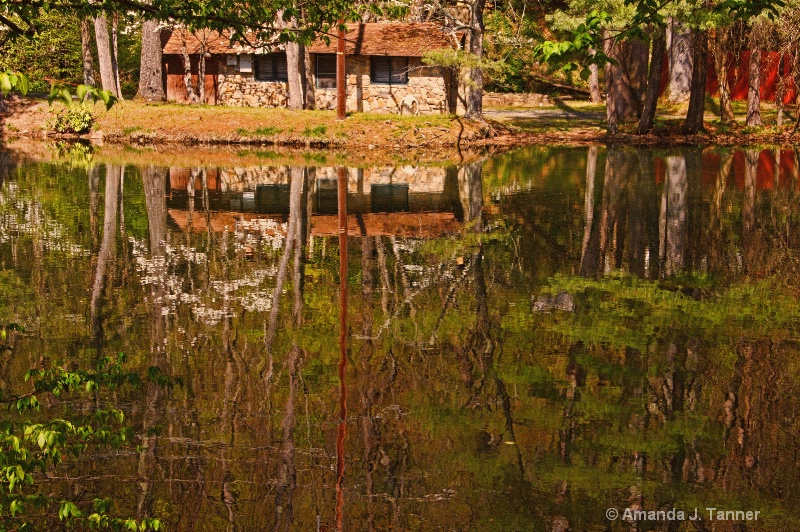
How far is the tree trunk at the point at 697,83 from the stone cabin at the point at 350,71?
1000 cm

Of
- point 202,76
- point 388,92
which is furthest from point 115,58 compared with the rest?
point 388,92

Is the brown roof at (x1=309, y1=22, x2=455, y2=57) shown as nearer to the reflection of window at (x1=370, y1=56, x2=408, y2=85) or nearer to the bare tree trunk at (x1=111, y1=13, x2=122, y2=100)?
the reflection of window at (x1=370, y1=56, x2=408, y2=85)

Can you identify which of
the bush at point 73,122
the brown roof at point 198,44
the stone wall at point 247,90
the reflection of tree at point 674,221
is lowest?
the reflection of tree at point 674,221

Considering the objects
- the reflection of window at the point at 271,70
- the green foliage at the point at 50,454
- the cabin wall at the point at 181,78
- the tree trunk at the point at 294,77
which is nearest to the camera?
the green foliage at the point at 50,454

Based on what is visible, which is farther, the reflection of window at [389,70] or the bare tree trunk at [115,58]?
the bare tree trunk at [115,58]

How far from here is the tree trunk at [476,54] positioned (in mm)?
37156

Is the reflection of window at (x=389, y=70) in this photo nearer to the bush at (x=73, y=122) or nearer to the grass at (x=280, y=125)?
the grass at (x=280, y=125)

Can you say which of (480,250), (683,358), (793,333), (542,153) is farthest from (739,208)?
(542,153)

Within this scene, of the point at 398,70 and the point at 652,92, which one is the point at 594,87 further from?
the point at 652,92

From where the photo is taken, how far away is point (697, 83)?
3788cm

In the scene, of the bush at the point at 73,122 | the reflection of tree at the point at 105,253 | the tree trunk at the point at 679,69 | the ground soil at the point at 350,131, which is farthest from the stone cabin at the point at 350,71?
the reflection of tree at the point at 105,253

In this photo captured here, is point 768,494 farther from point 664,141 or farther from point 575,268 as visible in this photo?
point 664,141

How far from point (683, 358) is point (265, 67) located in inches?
1505

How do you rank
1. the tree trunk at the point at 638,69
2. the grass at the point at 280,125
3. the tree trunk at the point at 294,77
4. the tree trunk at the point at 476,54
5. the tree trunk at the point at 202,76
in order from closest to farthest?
the grass at the point at 280,125 → the tree trunk at the point at 476,54 → the tree trunk at the point at 294,77 → the tree trunk at the point at 638,69 → the tree trunk at the point at 202,76
